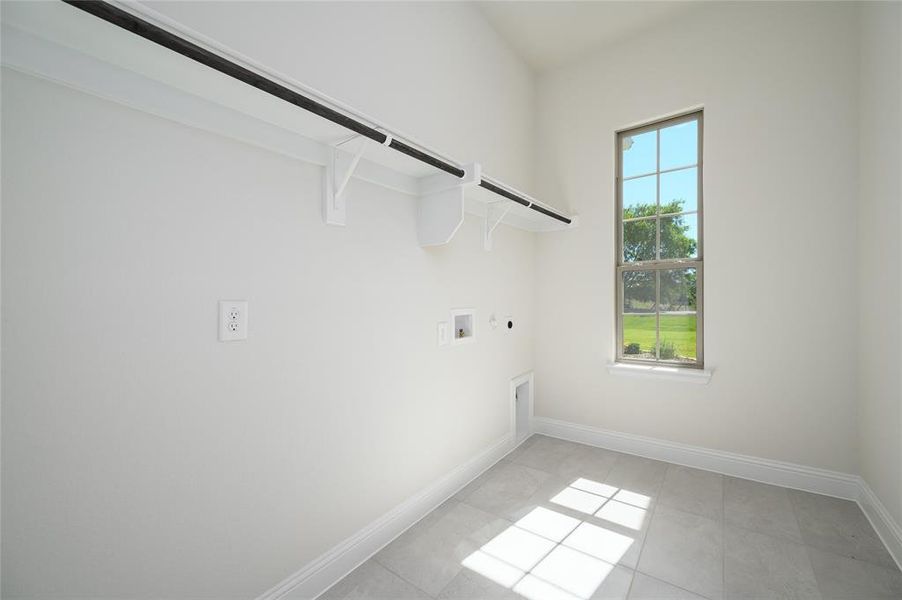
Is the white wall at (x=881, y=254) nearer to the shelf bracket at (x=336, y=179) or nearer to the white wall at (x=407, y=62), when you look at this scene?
the white wall at (x=407, y=62)

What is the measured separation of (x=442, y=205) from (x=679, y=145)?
6.65 feet

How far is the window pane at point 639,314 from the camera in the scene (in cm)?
289

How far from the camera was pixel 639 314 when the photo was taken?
2.94 meters

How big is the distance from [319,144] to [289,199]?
26 cm

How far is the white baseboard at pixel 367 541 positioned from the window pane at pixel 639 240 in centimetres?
192

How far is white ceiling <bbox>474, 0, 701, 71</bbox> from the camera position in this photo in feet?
8.59

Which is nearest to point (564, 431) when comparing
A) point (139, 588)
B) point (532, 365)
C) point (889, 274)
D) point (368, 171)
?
point (532, 365)

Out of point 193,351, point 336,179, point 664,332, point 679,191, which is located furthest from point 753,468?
→ point 193,351

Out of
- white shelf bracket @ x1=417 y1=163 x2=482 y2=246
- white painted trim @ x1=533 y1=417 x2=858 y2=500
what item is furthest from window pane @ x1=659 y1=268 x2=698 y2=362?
white shelf bracket @ x1=417 y1=163 x2=482 y2=246

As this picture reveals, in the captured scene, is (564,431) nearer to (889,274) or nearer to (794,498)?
(794,498)

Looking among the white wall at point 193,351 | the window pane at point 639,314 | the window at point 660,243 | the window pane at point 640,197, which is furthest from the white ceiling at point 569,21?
the window pane at point 639,314

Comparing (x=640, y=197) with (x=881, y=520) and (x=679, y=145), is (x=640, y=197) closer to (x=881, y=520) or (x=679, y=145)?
(x=679, y=145)

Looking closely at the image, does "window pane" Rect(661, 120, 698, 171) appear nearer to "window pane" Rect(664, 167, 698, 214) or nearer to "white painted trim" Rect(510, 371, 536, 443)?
"window pane" Rect(664, 167, 698, 214)

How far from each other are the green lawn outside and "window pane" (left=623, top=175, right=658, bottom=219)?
2.60ft
